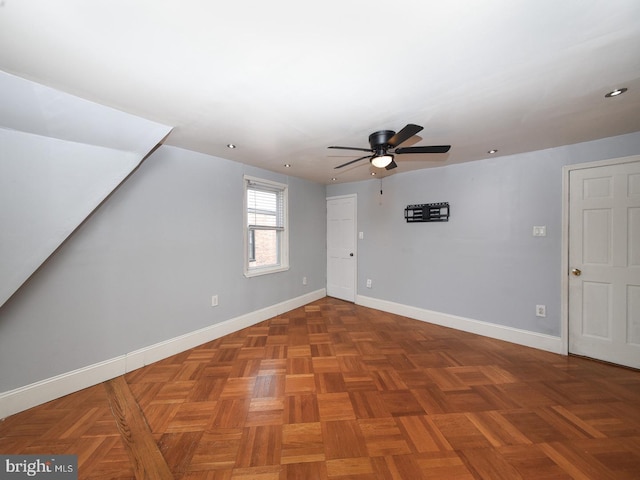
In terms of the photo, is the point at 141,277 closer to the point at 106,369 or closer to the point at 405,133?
the point at 106,369

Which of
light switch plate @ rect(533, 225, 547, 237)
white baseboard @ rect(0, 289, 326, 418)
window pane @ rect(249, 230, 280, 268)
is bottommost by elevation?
white baseboard @ rect(0, 289, 326, 418)

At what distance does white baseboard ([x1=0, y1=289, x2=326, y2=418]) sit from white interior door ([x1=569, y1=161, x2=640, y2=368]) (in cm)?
390

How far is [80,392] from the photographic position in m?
1.98

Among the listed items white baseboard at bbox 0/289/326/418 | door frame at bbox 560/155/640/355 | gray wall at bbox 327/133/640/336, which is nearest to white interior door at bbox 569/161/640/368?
door frame at bbox 560/155/640/355

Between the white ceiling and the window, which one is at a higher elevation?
the white ceiling

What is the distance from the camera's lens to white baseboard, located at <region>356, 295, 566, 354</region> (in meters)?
2.66

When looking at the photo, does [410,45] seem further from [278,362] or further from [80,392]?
[80,392]

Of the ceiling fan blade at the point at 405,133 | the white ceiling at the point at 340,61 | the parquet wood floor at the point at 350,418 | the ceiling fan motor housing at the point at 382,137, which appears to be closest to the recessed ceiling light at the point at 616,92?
the white ceiling at the point at 340,61

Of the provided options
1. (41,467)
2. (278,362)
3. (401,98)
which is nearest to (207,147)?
(401,98)

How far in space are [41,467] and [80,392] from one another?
736 mm

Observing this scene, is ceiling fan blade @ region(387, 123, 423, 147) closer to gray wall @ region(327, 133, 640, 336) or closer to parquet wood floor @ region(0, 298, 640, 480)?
gray wall @ region(327, 133, 640, 336)

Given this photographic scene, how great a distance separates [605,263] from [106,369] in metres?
4.98

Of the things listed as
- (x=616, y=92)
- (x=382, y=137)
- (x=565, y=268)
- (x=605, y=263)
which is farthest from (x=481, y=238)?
(x=382, y=137)

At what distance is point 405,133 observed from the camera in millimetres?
1798
